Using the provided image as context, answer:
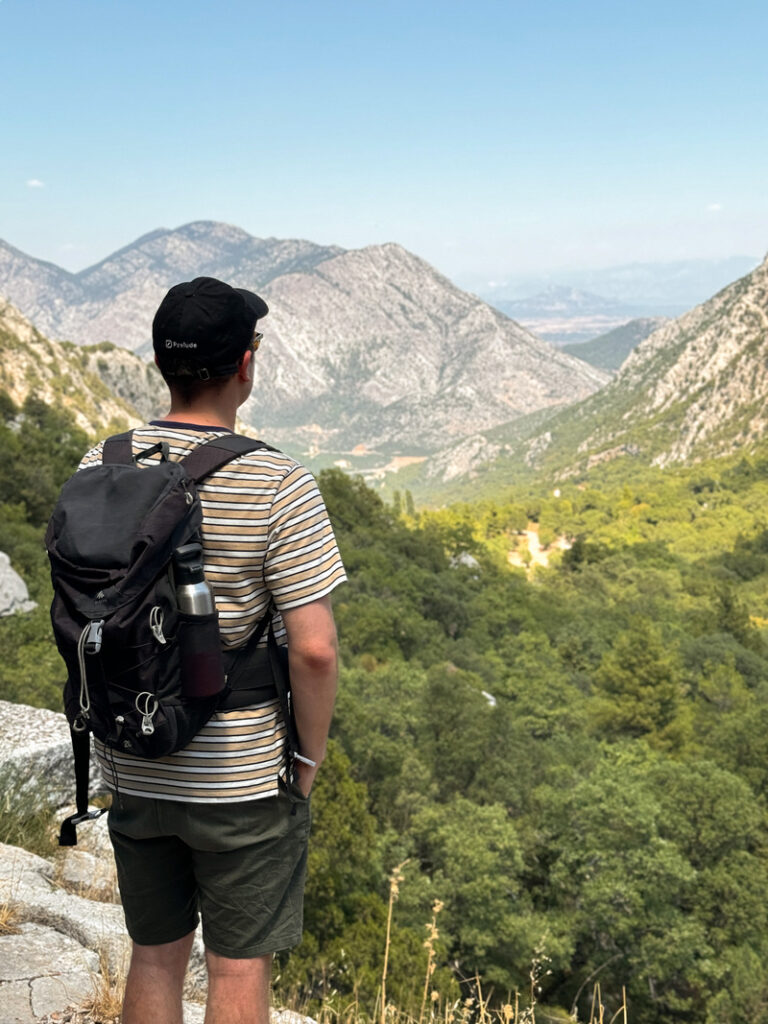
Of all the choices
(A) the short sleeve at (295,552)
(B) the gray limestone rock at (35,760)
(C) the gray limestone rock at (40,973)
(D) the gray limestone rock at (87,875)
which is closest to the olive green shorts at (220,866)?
(A) the short sleeve at (295,552)

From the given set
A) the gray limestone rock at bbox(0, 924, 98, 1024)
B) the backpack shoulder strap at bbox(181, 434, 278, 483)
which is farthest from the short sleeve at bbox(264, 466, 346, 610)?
the gray limestone rock at bbox(0, 924, 98, 1024)

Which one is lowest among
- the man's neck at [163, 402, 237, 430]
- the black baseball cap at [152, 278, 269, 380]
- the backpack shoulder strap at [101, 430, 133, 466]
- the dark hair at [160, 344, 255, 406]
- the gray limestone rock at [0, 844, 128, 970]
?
the gray limestone rock at [0, 844, 128, 970]

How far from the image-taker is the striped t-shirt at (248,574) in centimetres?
234

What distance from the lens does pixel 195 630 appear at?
2252 mm

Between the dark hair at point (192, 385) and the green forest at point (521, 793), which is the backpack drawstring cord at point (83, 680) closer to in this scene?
the dark hair at point (192, 385)

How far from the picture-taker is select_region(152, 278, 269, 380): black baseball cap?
96.7 inches

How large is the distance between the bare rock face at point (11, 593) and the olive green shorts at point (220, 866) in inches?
754

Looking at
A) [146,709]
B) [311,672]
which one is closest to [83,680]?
[146,709]

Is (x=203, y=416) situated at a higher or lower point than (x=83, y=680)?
higher

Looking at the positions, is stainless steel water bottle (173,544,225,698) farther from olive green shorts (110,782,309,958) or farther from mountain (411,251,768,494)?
mountain (411,251,768,494)

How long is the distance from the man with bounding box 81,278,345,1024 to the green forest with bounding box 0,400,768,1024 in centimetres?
123

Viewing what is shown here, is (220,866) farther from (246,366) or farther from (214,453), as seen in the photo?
(246,366)

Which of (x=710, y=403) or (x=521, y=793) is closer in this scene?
(x=521, y=793)

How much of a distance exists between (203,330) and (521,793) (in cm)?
2526
